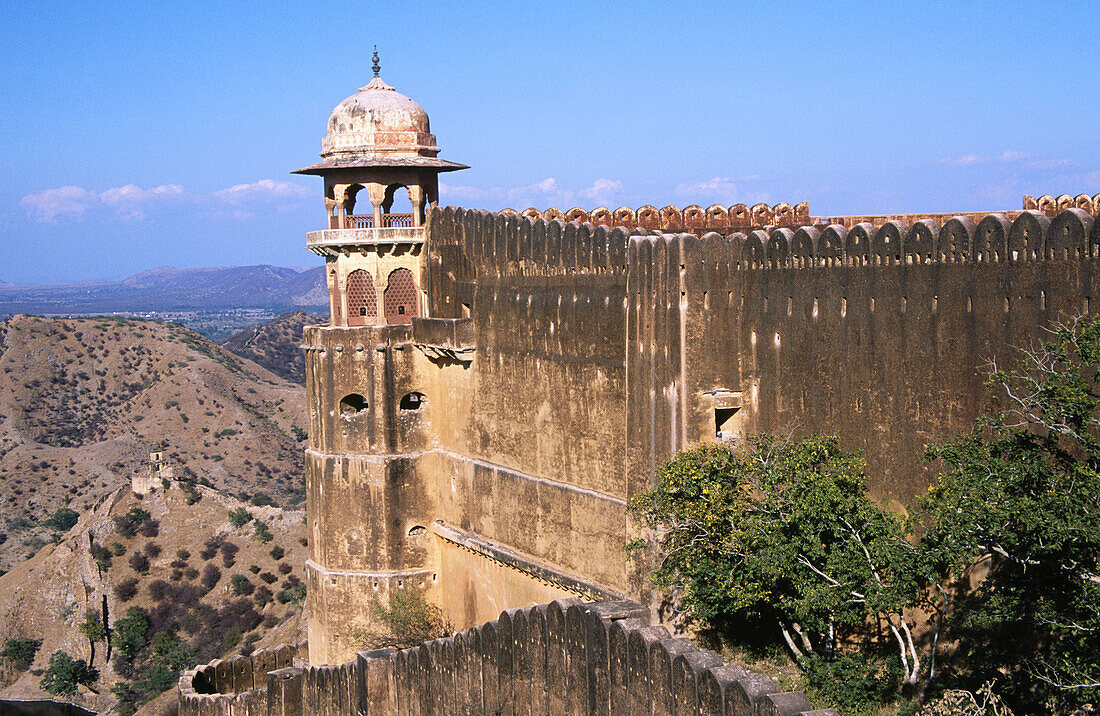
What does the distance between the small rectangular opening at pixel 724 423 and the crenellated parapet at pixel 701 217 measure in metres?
5.03

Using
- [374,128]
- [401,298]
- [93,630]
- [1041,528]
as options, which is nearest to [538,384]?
[401,298]

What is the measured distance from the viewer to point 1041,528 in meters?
10.2

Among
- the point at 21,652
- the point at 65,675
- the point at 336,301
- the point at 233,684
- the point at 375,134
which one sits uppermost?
the point at 375,134

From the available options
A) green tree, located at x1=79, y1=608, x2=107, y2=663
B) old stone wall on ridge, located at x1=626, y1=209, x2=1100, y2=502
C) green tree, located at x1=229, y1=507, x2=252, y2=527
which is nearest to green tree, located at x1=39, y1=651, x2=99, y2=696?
green tree, located at x1=79, y1=608, x2=107, y2=663

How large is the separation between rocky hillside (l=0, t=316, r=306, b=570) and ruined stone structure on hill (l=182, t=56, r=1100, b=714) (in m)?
39.9

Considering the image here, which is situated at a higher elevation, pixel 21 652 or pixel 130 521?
pixel 130 521

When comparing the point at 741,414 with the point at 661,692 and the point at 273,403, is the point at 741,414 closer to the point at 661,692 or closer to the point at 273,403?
the point at 661,692

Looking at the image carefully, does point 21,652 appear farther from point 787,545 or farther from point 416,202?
point 787,545

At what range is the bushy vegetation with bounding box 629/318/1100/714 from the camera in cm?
1057

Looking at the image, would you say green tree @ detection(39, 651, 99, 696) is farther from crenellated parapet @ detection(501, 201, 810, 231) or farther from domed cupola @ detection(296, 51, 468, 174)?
crenellated parapet @ detection(501, 201, 810, 231)

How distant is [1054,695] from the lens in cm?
1114

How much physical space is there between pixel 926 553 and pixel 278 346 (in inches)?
4190

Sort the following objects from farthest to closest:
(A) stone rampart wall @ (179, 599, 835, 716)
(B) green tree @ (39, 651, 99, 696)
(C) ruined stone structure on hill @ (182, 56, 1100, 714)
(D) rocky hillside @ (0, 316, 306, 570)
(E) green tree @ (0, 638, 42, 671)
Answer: (D) rocky hillside @ (0, 316, 306, 570) → (E) green tree @ (0, 638, 42, 671) → (B) green tree @ (39, 651, 99, 696) → (C) ruined stone structure on hill @ (182, 56, 1100, 714) → (A) stone rampart wall @ (179, 599, 835, 716)

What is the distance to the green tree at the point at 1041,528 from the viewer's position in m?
10.2
